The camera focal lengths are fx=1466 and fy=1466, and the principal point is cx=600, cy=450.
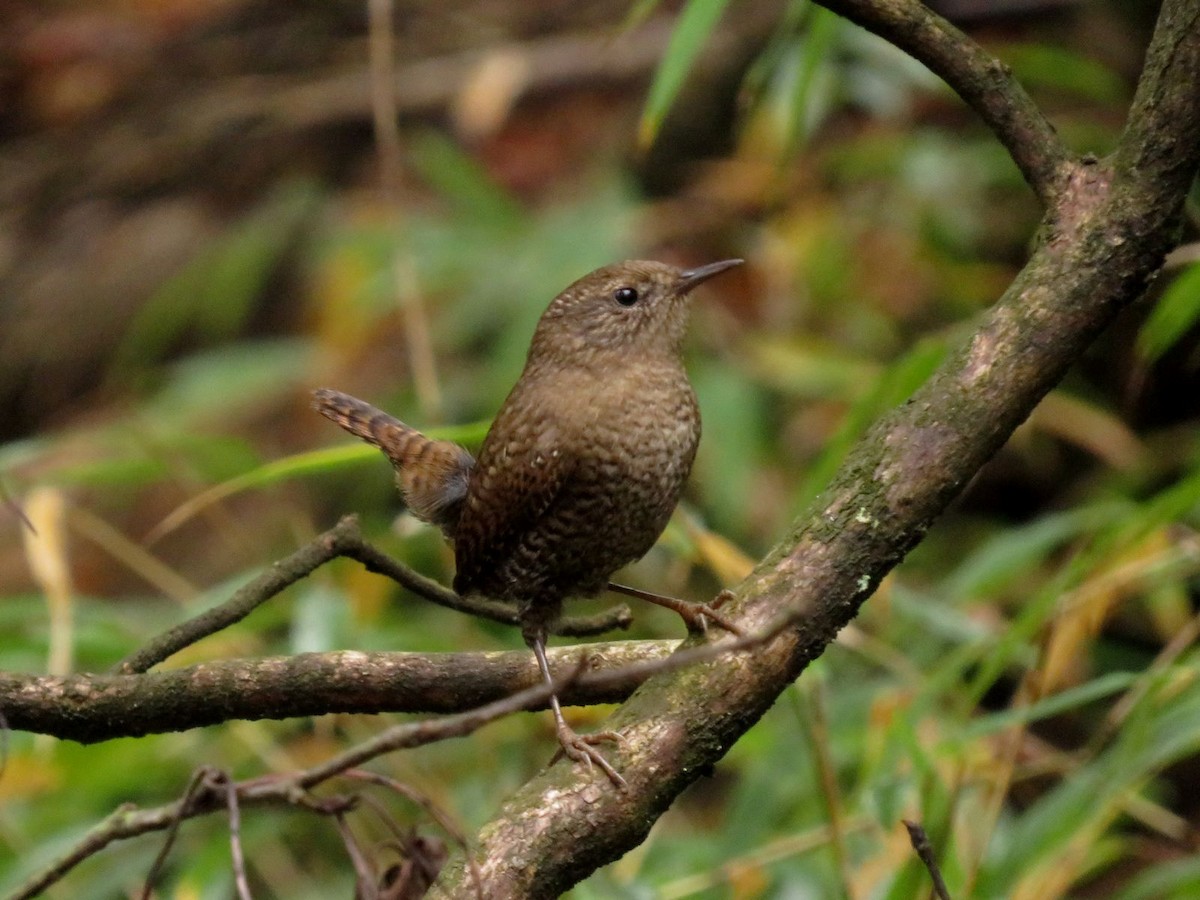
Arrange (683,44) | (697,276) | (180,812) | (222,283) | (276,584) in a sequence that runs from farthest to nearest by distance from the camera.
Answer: (222,283)
(697,276)
(683,44)
(276,584)
(180,812)

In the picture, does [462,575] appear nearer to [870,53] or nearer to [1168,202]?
[1168,202]

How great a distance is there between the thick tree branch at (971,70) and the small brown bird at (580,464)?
0.78 metres

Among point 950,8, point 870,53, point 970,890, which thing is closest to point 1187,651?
point 970,890

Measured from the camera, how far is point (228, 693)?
178cm

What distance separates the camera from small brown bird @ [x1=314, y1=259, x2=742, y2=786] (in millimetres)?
2381

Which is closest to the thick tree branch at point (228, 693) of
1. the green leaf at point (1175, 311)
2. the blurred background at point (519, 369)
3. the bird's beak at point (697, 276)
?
the blurred background at point (519, 369)

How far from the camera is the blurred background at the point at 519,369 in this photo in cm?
282

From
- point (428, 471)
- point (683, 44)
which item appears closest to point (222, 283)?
point (428, 471)

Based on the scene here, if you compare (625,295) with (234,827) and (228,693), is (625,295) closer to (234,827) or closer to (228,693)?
(228,693)

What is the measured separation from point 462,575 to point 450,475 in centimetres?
29

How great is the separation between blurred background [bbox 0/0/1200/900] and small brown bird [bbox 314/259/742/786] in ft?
1.08

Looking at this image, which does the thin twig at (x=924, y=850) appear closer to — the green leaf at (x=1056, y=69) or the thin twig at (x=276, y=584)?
the thin twig at (x=276, y=584)

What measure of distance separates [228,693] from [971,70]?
3.96 ft

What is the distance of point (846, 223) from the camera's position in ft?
18.2
